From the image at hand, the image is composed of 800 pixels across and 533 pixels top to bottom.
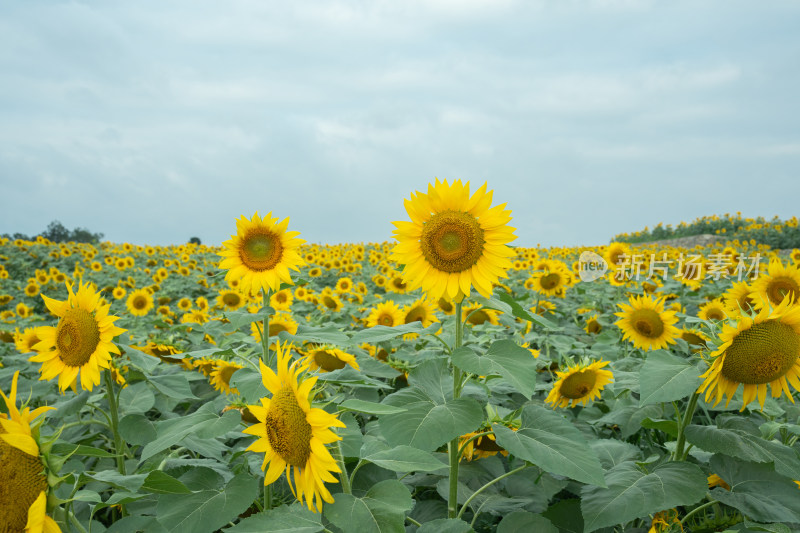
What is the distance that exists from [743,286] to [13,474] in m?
4.49

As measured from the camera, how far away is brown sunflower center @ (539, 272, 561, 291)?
6488 mm

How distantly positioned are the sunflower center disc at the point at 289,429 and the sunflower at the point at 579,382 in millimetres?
1870

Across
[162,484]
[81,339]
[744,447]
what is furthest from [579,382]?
[81,339]

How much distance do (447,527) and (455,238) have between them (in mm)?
1089

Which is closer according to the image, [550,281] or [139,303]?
[550,281]

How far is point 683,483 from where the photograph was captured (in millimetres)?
1882

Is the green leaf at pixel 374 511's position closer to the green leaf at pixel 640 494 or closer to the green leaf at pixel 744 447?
the green leaf at pixel 640 494

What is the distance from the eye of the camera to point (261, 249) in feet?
10.2

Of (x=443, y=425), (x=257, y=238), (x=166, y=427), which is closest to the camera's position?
(x=443, y=425)

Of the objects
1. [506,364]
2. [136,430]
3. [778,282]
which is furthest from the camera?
[778,282]

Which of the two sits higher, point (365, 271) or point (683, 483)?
point (365, 271)

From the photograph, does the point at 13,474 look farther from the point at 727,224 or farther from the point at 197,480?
the point at 727,224

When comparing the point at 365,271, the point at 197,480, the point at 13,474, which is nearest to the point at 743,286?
the point at 197,480

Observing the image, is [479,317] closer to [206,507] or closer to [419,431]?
[419,431]
